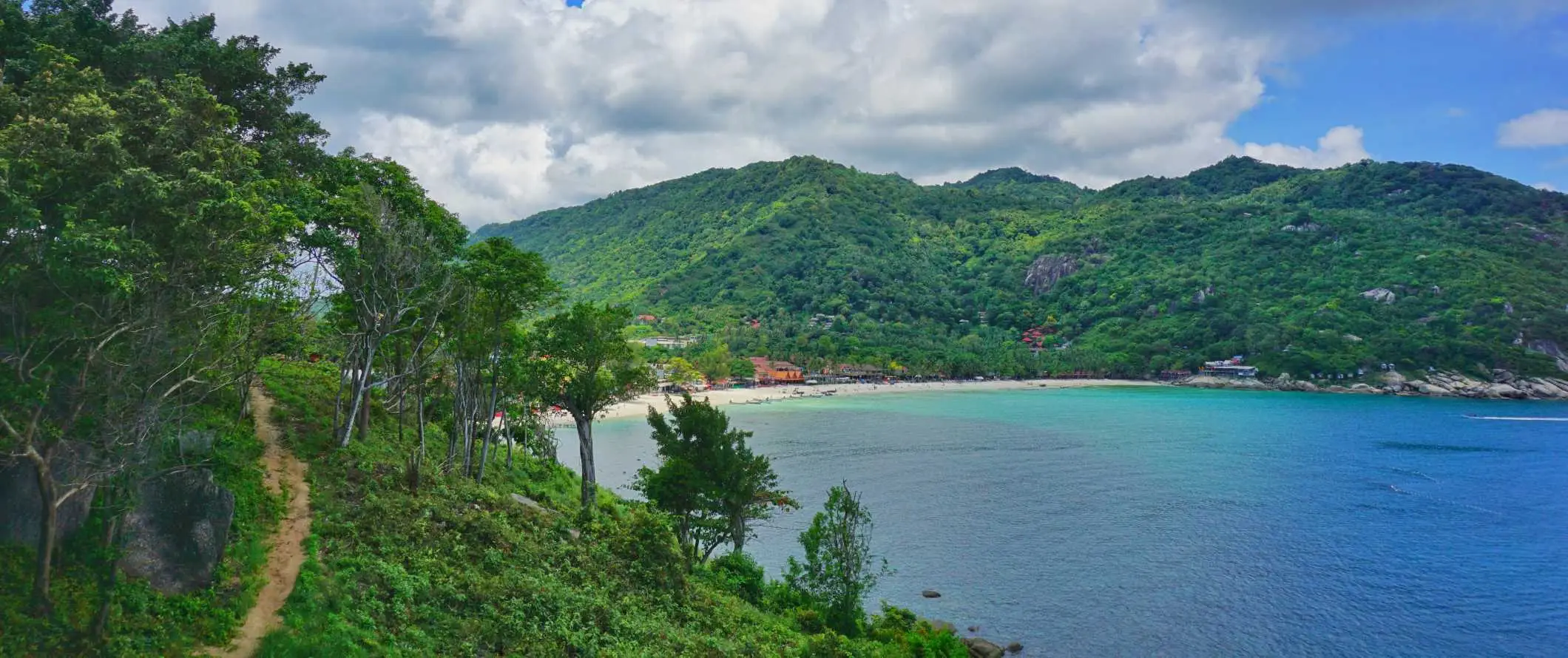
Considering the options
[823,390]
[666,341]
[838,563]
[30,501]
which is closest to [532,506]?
[838,563]

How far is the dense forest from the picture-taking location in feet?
39.7

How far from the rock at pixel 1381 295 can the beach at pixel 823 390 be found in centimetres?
4621

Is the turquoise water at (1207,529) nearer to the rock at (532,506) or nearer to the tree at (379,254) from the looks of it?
the rock at (532,506)

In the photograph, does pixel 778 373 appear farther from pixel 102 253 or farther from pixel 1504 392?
pixel 102 253

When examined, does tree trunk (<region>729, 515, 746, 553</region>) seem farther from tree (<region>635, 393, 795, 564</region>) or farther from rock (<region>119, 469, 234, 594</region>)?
rock (<region>119, 469, 234, 594</region>)

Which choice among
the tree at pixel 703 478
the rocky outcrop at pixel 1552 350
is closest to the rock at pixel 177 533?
the tree at pixel 703 478

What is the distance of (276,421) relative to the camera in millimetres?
23453

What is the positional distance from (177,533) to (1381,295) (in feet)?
642

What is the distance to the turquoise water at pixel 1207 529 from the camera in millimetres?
30906

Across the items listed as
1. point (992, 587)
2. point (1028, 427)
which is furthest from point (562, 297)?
point (1028, 427)

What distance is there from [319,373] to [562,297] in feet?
42.1

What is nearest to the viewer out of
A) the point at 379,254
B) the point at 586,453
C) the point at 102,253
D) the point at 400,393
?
the point at 102,253

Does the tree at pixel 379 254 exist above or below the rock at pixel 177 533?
above

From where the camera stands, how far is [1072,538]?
4247 cm
